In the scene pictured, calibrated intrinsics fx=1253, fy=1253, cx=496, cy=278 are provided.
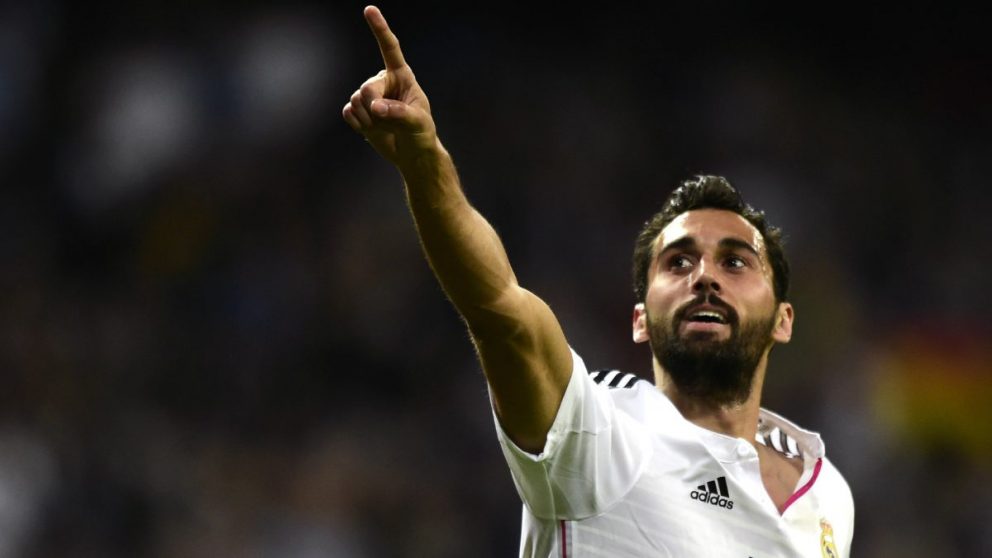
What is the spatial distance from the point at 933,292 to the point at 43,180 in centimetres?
570

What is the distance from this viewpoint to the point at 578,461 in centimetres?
265

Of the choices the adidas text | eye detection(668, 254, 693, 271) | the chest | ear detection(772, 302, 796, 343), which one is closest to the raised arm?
the chest

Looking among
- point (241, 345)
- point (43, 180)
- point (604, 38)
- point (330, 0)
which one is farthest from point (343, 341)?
point (604, 38)

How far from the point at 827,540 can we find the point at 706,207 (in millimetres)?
982

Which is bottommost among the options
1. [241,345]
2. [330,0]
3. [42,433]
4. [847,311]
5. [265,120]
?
[42,433]

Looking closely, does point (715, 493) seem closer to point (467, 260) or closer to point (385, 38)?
point (467, 260)

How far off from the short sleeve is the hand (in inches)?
24.0

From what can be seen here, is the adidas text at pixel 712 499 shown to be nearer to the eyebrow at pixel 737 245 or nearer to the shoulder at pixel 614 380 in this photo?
the shoulder at pixel 614 380

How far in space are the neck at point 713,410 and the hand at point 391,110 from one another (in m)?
1.22

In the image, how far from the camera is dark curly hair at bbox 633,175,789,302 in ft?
11.7

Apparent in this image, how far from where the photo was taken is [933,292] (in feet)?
26.8

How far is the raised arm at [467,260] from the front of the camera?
236cm

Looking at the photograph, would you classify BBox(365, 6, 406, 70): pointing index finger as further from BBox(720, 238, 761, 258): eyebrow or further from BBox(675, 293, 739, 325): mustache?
BBox(720, 238, 761, 258): eyebrow

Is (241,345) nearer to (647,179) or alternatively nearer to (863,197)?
(647,179)
